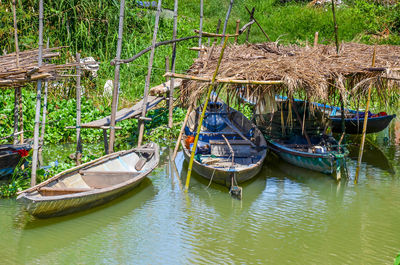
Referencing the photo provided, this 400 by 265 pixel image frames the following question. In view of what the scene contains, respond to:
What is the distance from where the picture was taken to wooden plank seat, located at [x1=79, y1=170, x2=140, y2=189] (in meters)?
8.19

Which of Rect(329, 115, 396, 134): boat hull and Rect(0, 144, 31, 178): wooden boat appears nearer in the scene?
Rect(0, 144, 31, 178): wooden boat

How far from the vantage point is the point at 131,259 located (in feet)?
20.4

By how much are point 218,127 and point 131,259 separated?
547 centimetres

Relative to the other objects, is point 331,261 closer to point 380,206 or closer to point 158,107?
point 380,206

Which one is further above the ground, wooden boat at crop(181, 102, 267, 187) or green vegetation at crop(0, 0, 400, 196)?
green vegetation at crop(0, 0, 400, 196)

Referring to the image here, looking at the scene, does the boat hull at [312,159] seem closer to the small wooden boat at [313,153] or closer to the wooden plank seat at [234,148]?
the small wooden boat at [313,153]

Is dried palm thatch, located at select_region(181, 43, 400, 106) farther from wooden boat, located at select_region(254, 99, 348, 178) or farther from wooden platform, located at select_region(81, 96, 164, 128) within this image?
wooden platform, located at select_region(81, 96, 164, 128)

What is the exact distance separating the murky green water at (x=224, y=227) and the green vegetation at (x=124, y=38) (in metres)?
1.77

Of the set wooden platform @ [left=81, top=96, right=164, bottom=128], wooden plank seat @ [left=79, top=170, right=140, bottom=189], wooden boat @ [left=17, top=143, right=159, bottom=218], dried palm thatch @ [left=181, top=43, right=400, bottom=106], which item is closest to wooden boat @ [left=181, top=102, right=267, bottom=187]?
wooden boat @ [left=17, top=143, right=159, bottom=218]

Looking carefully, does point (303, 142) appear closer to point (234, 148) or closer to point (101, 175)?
point (234, 148)

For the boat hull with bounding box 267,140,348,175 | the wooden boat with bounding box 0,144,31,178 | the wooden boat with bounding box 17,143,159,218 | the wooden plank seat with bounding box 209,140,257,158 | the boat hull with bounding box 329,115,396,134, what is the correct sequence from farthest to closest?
the boat hull with bounding box 329,115,396,134 < the wooden plank seat with bounding box 209,140,257,158 < the boat hull with bounding box 267,140,348,175 < the wooden boat with bounding box 0,144,31,178 < the wooden boat with bounding box 17,143,159,218

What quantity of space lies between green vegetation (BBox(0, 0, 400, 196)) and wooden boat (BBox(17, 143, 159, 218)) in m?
0.81

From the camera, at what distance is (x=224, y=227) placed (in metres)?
7.25

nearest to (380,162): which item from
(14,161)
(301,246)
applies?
(301,246)
